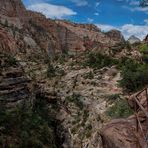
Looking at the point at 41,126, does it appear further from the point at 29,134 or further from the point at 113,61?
→ the point at 113,61

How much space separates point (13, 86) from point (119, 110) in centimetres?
1738

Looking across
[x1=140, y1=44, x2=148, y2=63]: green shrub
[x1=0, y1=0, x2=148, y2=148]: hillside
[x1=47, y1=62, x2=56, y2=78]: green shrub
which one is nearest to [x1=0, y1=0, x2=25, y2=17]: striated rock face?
[x1=0, y1=0, x2=148, y2=148]: hillside

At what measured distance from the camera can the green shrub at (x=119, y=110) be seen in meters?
31.5

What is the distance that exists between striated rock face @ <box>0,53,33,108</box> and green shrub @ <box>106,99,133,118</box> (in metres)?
12.9

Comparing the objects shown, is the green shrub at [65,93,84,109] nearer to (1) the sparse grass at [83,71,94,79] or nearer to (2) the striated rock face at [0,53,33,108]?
(2) the striated rock face at [0,53,33,108]

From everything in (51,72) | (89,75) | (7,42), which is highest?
(7,42)

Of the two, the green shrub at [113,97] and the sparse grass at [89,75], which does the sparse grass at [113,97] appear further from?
the sparse grass at [89,75]

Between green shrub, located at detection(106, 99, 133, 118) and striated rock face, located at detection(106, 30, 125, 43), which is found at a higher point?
striated rock face, located at detection(106, 30, 125, 43)

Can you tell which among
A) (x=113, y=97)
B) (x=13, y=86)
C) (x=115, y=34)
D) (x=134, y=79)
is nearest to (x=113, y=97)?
(x=113, y=97)

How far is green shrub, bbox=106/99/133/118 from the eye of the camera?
103ft

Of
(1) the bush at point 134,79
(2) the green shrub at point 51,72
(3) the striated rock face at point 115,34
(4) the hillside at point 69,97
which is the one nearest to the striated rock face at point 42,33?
(3) the striated rock face at point 115,34

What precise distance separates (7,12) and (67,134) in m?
78.2

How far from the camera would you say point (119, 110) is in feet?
108

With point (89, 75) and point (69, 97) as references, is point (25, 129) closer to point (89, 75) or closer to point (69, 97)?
point (69, 97)
